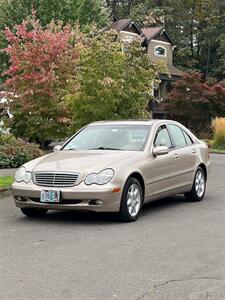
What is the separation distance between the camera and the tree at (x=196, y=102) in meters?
32.8

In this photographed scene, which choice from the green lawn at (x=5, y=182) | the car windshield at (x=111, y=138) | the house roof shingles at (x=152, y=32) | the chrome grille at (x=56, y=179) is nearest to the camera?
the chrome grille at (x=56, y=179)

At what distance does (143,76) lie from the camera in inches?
634

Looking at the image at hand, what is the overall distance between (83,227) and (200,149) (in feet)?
12.3

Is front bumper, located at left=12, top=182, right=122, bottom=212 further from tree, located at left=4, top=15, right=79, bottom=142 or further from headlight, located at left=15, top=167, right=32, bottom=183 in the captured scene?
tree, located at left=4, top=15, right=79, bottom=142

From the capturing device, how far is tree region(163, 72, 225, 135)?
1291 inches

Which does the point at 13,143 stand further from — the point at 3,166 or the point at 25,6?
the point at 25,6

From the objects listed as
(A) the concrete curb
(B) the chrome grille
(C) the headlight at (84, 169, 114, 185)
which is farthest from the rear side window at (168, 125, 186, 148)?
(A) the concrete curb

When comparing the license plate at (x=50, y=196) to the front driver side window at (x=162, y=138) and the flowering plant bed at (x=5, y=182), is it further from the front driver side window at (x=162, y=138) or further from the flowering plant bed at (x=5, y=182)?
the flowering plant bed at (x=5, y=182)

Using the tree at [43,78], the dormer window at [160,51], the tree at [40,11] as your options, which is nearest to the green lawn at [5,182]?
the tree at [43,78]

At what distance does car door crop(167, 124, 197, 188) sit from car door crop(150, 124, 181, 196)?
0.10 m

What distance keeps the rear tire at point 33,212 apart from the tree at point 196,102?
2430 centimetres

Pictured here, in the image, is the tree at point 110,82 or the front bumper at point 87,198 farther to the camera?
the tree at point 110,82

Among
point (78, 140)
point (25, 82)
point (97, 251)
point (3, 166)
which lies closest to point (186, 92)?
point (25, 82)

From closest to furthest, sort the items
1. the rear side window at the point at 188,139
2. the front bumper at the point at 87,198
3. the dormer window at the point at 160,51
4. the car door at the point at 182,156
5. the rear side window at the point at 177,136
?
the front bumper at the point at 87,198, the car door at the point at 182,156, the rear side window at the point at 177,136, the rear side window at the point at 188,139, the dormer window at the point at 160,51
